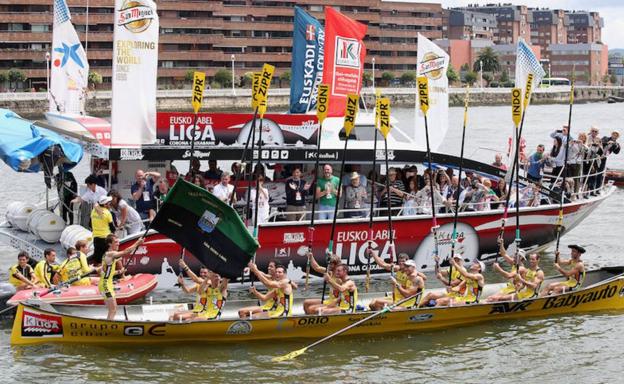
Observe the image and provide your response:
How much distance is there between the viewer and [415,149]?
2539cm

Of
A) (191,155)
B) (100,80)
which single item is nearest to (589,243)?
(191,155)

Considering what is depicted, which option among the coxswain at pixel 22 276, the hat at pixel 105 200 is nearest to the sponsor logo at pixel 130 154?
the hat at pixel 105 200

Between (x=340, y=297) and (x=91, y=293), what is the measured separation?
497cm

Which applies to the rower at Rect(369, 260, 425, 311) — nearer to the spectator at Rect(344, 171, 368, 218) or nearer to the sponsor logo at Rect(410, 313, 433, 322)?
the sponsor logo at Rect(410, 313, 433, 322)

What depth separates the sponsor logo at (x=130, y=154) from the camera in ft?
76.3

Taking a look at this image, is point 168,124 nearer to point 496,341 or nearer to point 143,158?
point 143,158

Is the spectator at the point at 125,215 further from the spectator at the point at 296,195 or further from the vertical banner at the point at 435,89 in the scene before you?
the vertical banner at the point at 435,89

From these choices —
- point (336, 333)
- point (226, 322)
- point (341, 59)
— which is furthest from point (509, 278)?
point (341, 59)

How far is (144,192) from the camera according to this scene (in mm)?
23641

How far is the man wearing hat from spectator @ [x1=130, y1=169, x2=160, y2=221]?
0.97 meters

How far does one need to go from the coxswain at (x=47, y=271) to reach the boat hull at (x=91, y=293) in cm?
43

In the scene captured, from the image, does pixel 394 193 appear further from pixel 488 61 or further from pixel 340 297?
pixel 488 61

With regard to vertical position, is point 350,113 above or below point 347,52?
below

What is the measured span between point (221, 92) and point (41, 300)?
3844 inches
